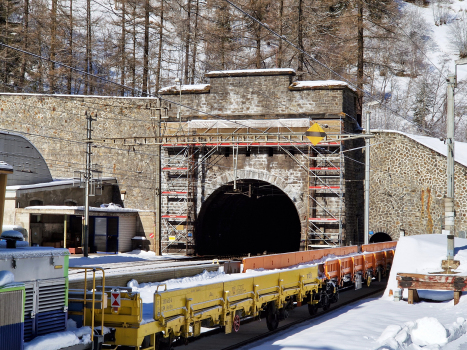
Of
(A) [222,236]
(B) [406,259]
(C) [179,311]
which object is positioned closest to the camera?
(C) [179,311]

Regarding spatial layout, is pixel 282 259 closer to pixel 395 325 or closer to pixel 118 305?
pixel 395 325

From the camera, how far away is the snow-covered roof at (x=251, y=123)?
99.2 feet

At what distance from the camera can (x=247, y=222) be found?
39.8m

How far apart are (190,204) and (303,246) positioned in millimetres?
6691

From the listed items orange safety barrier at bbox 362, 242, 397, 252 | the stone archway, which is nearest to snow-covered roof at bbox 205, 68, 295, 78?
orange safety barrier at bbox 362, 242, 397, 252

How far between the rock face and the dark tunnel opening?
1529mm

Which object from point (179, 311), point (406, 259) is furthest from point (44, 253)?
point (406, 259)

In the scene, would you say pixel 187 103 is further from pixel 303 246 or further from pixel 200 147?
pixel 303 246

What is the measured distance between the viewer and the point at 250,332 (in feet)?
45.3

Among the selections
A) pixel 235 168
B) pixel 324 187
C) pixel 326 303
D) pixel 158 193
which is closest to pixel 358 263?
pixel 326 303

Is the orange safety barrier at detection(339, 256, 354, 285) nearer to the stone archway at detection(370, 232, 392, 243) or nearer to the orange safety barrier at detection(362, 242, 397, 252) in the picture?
the orange safety barrier at detection(362, 242, 397, 252)

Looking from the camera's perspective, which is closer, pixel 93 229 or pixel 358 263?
pixel 358 263

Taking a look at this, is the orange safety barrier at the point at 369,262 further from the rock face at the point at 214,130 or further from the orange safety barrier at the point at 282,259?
the rock face at the point at 214,130

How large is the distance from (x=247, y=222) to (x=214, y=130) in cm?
1037
